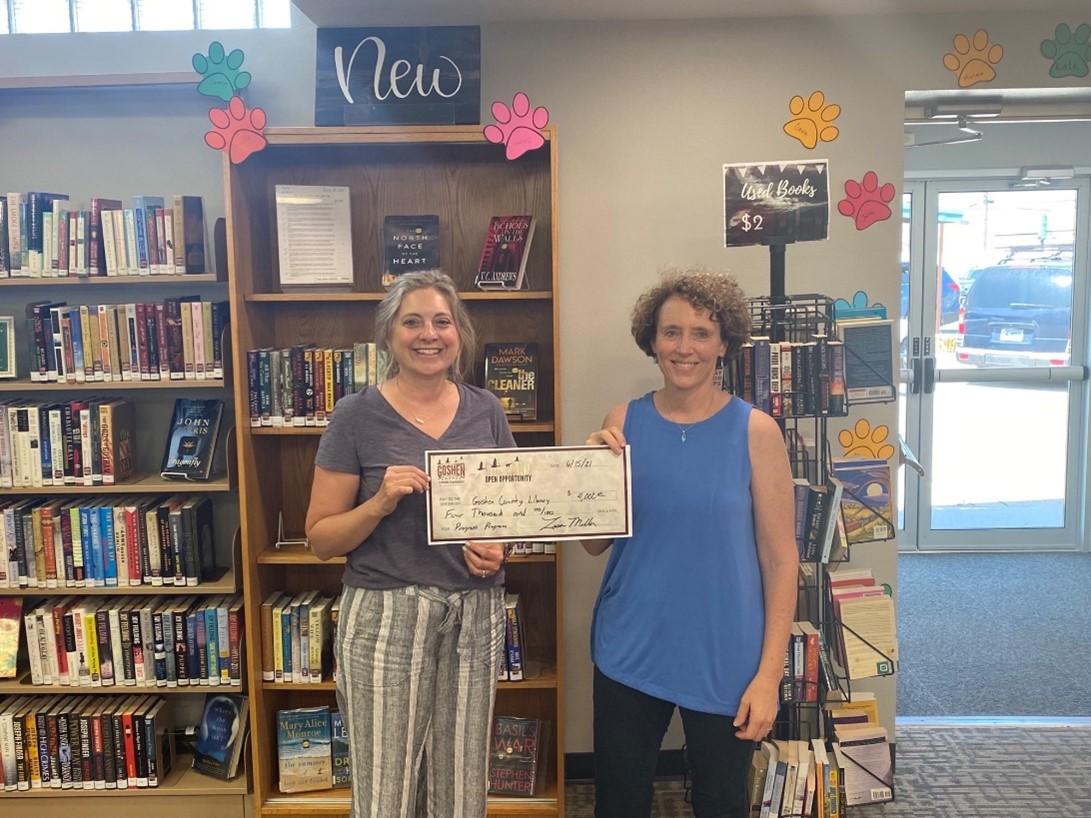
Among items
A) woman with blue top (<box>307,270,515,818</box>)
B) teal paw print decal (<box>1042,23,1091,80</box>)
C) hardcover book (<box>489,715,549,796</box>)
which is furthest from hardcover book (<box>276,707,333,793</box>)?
teal paw print decal (<box>1042,23,1091,80</box>)

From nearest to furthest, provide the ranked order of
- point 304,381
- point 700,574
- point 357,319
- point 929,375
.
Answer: point 700,574, point 304,381, point 357,319, point 929,375

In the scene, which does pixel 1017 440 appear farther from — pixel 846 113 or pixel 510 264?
pixel 510 264

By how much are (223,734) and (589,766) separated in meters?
1.25

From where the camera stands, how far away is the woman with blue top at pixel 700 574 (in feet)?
5.64

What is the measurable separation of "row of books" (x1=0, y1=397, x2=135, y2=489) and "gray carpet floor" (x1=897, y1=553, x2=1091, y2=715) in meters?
3.18

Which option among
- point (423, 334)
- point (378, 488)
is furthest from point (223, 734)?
point (423, 334)

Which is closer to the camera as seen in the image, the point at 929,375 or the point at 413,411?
the point at 413,411

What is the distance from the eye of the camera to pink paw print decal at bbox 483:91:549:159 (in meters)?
2.44

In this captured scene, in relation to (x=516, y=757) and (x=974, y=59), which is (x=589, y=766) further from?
(x=974, y=59)

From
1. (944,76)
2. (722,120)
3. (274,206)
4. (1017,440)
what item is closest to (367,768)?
(274,206)

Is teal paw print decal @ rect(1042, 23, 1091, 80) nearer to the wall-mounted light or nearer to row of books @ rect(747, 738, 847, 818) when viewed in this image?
the wall-mounted light

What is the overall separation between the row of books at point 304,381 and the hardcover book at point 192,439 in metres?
0.21

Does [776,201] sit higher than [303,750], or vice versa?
[776,201]

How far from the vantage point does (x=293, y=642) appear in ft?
8.93
